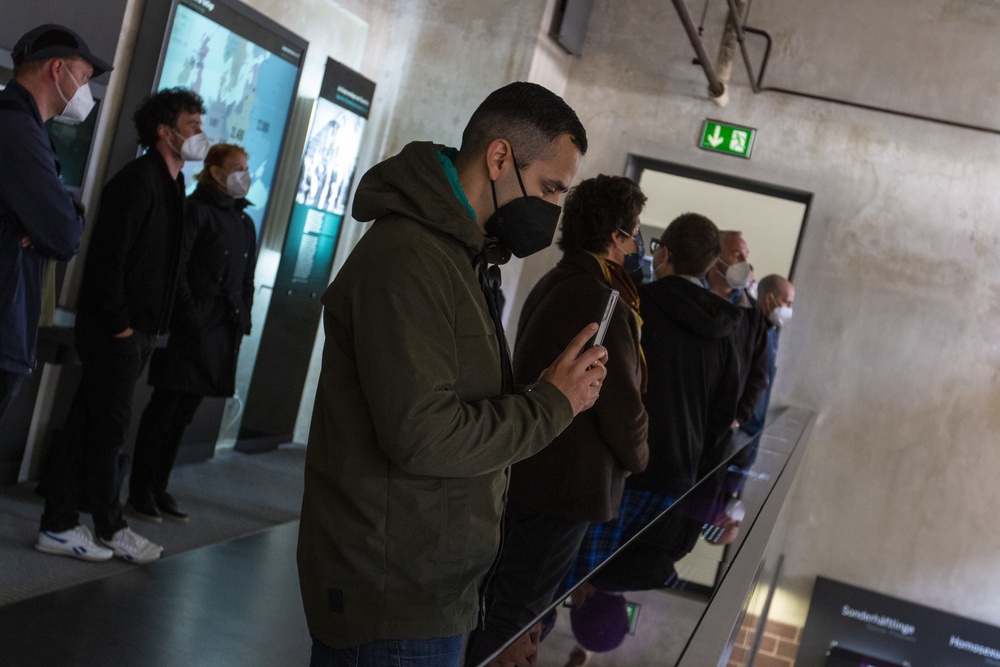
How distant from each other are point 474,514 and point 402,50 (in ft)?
20.9

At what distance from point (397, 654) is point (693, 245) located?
2.83 m

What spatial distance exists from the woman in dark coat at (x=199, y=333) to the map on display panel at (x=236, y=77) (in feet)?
1.87

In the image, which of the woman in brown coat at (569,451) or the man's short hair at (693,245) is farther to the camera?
the man's short hair at (693,245)

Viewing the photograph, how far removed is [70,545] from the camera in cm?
400

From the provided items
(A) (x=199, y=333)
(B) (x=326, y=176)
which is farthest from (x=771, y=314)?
(A) (x=199, y=333)

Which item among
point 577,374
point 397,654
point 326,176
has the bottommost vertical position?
point 397,654

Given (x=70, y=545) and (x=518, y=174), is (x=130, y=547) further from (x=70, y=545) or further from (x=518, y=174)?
(x=518, y=174)

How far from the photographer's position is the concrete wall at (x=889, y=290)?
824cm

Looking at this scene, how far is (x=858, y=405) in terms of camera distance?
840cm

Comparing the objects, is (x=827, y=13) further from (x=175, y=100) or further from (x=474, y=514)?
(x=474, y=514)

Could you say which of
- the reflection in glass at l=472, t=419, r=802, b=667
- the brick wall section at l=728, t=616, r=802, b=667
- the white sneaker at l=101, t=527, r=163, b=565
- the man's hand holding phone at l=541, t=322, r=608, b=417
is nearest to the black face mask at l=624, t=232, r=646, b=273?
the reflection in glass at l=472, t=419, r=802, b=667

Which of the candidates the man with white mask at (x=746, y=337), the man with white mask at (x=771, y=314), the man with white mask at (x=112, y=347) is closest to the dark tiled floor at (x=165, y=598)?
the man with white mask at (x=112, y=347)

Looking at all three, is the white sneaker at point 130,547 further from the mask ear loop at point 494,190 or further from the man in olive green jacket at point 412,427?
the mask ear loop at point 494,190

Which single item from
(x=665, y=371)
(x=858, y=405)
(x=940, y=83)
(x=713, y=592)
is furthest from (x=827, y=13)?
(x=713, y=592)
